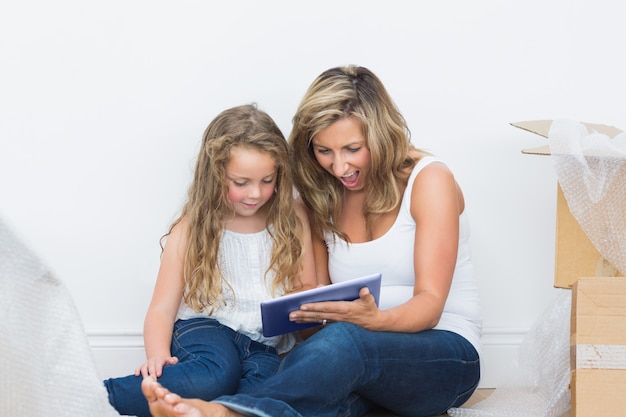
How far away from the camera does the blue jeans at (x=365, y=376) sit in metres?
1.42

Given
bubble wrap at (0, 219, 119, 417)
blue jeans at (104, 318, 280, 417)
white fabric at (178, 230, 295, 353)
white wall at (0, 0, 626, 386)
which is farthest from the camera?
white wall at (0, 0, 626, 386)

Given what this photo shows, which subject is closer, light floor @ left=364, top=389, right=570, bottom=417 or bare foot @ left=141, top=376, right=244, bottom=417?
bare foot @ left=141, top=376, right=244, bottom=417

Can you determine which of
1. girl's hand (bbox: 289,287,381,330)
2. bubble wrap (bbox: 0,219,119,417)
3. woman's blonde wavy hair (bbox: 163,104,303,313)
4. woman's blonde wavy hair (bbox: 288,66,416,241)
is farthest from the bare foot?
woman's blonde wavy hair (bbox: 288,66,416,241)

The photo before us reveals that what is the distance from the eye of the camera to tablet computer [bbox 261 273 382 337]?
5.08 ft

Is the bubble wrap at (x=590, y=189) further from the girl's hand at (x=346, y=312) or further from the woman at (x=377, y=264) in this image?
the girl's hand at (x=346, y=312)

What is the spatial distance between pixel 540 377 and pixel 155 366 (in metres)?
0.82

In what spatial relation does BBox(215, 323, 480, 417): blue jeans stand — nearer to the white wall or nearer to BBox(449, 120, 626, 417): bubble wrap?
BBox(449, 120, 626, 417): bubble wrap

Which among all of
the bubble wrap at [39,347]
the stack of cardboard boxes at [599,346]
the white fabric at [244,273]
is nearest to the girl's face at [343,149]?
the white fabric at [244,273]

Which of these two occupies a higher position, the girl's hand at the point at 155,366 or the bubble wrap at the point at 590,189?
the bubble wrap at the point at 590,189

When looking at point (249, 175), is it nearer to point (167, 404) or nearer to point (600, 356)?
point (167, 404)

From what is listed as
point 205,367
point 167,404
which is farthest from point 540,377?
point 167,404

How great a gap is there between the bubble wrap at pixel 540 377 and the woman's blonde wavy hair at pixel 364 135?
16.6 inches

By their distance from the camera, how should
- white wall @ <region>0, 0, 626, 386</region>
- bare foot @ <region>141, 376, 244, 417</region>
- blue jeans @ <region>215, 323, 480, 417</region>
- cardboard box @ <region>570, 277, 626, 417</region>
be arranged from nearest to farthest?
bare foot @ <region>141, 376, 244, 417</region>
blue jeans @ <region>215, 323, 480, 417</region>
cardboard box @ <region>570, 277, 626, 417</region>
white wall @ <region>0, 0, 626, 386</region>

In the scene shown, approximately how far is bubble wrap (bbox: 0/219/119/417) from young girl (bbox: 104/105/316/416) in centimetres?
67
